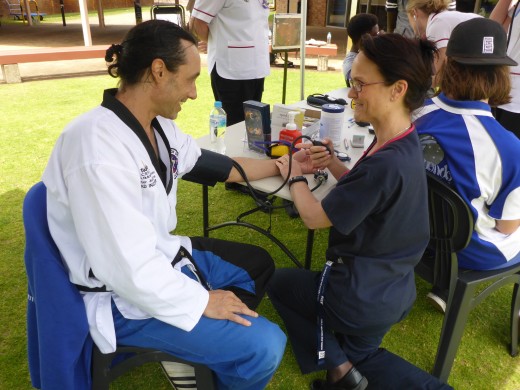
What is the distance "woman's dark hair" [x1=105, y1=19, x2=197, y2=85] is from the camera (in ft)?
4.03

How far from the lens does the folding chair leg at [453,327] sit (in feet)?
5.26

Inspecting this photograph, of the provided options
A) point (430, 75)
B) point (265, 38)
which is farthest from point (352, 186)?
point (265, 38)

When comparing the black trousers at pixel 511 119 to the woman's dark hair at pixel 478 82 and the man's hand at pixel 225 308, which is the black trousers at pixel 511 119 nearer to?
the woman's dark hair at pixel 478 82

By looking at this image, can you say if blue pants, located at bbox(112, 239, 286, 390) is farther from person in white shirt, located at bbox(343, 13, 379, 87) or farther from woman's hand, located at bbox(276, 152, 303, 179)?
person in white shirt, located at bbox(343, 13, 379, 87)

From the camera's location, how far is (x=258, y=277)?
166cm

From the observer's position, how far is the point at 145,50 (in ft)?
4.03

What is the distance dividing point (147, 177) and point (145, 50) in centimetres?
37

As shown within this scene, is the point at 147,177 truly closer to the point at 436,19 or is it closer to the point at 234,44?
the point at 234,44

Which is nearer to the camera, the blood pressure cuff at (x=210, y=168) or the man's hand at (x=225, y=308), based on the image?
the man's hand at (x=225, y=308)

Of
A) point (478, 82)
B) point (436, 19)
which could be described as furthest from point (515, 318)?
point (436, 19)

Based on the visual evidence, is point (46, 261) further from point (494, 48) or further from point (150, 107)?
point (494, 48)

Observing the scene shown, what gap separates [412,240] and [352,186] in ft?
0.98

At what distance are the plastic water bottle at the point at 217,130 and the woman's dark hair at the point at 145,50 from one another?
86 centimetres

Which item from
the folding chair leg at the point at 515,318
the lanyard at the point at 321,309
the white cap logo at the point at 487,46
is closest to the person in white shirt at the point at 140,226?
the lanyard at the point at 321,309
